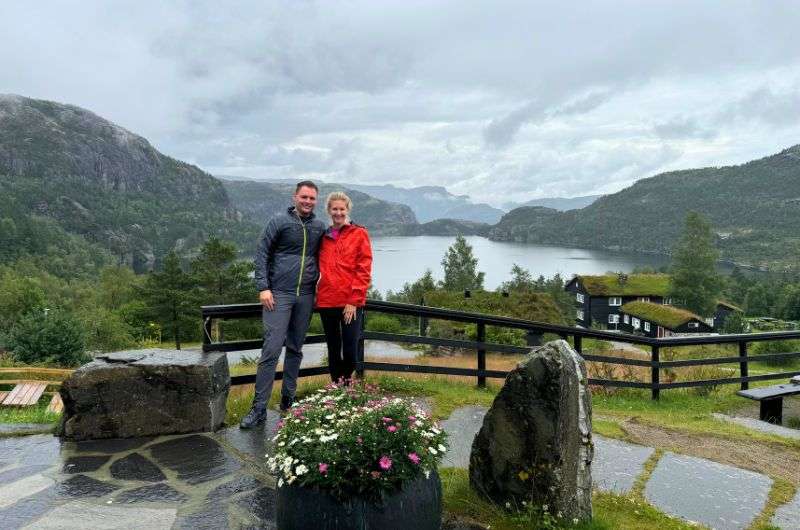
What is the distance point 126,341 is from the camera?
38031 mm

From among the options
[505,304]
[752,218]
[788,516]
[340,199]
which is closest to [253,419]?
[340,199]

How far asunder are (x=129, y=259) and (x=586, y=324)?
4735 inches

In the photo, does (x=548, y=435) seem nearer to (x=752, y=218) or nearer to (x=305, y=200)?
(x=305, y=200)

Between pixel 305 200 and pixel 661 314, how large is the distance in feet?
184

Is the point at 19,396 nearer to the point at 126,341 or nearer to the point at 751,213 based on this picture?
the point at 126,341

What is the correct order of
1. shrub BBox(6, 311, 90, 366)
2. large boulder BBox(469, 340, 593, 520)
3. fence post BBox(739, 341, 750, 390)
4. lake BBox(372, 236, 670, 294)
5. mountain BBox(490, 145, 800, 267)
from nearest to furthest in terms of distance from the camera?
large boulder BBox(469, 340, 593, 520), fence post BBox(739, 341, 750, 390), shrub BBox(6, 311, 90, 366), lake BBox(372, 236, 670, 294), mountain BBox(490, 145, 800, 267)

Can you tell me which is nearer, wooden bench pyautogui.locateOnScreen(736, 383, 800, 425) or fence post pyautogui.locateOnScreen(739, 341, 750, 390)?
wooden bench pyautogui.locateOnScreen(736, 383, 800, 425)

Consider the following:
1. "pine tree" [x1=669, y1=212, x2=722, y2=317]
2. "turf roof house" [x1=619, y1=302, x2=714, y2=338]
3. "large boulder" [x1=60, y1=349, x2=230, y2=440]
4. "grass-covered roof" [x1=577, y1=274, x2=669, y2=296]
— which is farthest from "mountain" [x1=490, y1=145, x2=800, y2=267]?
"large boulder" [x1=60, y1=349, x2=230, y2=440]

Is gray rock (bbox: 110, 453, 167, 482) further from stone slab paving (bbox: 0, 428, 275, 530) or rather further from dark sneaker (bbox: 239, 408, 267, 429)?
dark sneaker (bbox: 239, 408, 267, 429)

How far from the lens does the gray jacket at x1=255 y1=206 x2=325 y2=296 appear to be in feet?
15.4

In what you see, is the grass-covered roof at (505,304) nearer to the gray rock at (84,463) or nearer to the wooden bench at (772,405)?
the wooden bench at (772,405)

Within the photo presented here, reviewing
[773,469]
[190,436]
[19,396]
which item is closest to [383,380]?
[190,436]

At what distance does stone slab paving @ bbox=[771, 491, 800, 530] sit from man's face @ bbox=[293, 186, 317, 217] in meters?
4.06

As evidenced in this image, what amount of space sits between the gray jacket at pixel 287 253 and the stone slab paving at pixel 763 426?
220 inches
